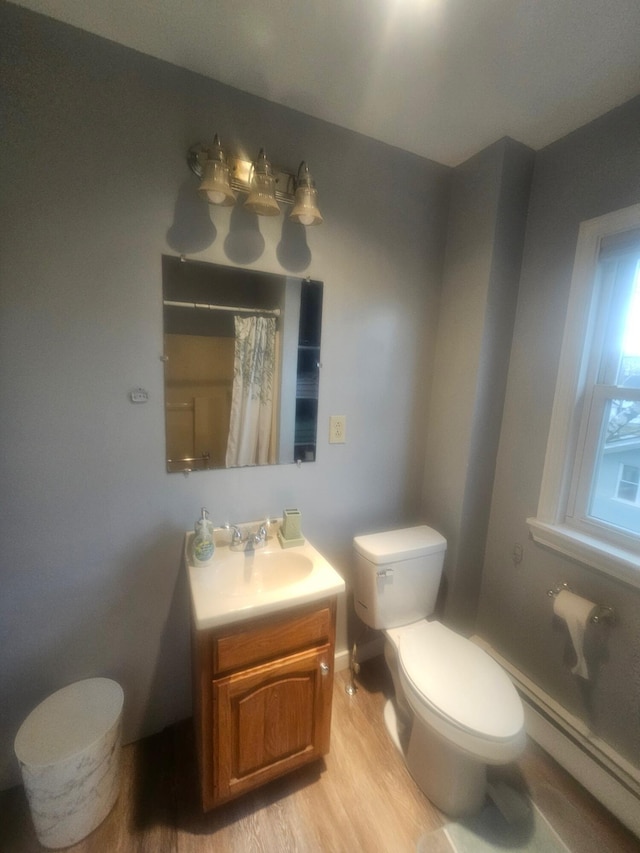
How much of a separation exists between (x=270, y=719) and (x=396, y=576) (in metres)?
0.67

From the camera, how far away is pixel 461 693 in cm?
113

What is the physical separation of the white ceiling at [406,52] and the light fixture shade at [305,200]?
284 millimetres

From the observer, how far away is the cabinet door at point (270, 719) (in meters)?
1.05

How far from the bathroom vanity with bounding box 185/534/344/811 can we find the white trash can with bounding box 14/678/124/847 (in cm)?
29

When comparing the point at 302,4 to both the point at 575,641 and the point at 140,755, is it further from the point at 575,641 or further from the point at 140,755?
the point at 140,755

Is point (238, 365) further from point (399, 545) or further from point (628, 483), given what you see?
point (628, 483)

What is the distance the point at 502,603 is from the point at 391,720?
0.72 m

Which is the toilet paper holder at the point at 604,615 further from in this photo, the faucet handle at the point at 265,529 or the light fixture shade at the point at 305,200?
the light fixture shade at the point at 305,200

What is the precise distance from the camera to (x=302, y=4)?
2.94ft

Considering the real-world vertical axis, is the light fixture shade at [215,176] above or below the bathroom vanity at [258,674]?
above

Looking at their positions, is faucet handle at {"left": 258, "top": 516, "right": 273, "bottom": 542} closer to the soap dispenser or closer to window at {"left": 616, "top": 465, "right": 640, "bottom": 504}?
the soap dispenser

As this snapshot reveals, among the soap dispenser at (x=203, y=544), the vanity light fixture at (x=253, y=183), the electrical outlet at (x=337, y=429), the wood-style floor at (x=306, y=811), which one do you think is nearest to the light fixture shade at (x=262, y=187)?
the vanity light fixture at (x=253, y=183)

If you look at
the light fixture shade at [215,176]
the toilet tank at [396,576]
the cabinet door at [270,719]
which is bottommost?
the cabinet door at [270,719]

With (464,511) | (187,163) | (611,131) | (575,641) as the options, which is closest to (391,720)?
(575,641)
